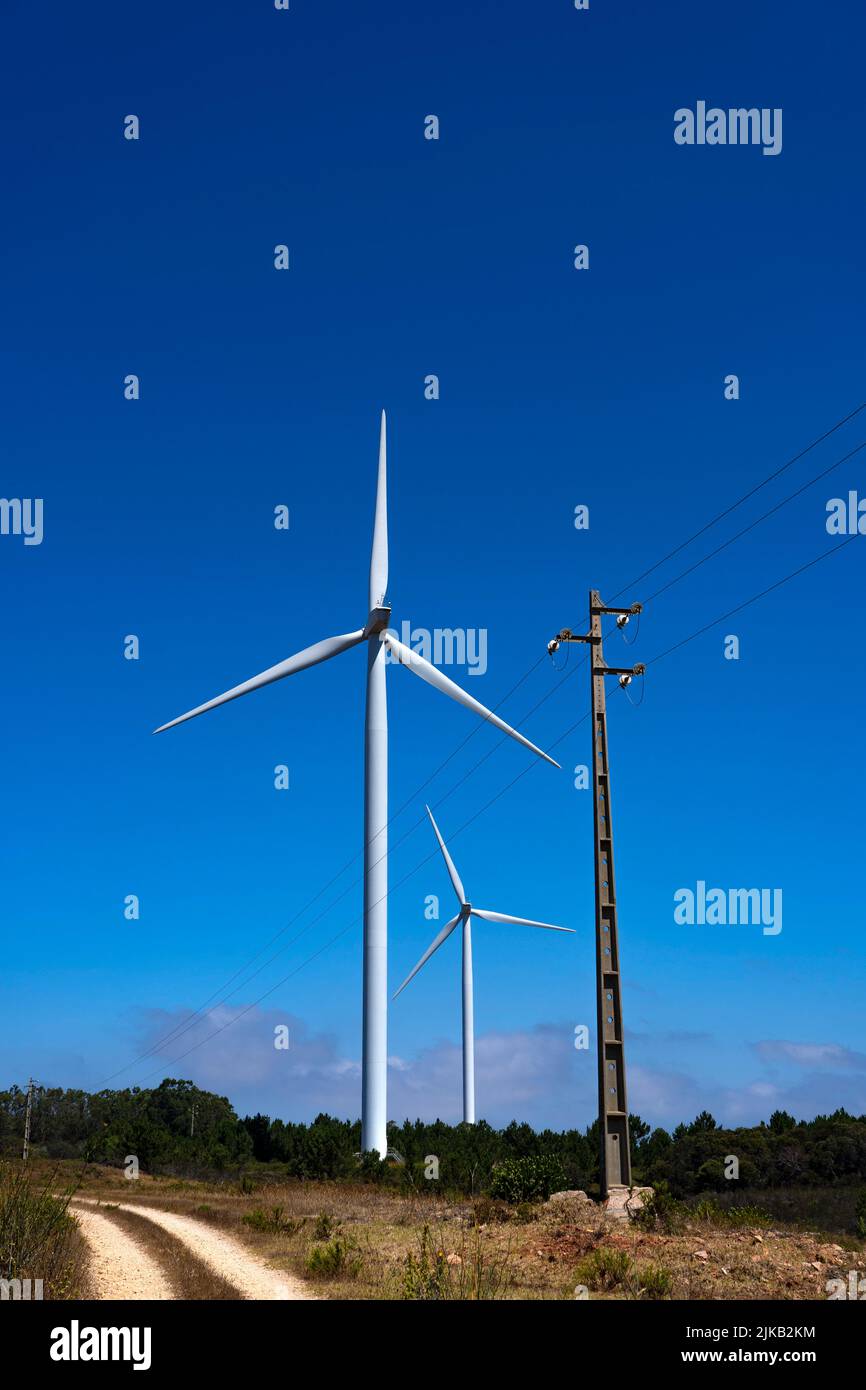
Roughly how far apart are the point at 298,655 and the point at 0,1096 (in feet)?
277

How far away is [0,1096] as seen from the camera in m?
119

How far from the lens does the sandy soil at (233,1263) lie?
19438 mm

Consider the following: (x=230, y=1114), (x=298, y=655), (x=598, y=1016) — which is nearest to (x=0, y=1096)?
(x=230, y=1114)

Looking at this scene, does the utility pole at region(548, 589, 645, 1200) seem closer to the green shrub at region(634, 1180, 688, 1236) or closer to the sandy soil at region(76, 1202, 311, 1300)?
the green shrub at region(634, 1180, 688, 1236)

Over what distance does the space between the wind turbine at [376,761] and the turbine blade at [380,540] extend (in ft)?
0.16

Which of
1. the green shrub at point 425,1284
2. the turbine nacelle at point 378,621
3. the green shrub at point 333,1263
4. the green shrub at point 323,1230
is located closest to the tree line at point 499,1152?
the green shrub at point 323,1230

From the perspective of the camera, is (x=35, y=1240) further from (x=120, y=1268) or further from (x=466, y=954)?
(x=466, y=954)

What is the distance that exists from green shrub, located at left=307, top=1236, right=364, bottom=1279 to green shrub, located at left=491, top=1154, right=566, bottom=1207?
952cm

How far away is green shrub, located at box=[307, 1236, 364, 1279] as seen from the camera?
21.1 meters

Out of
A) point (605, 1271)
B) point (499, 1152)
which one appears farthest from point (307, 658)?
point (605, 1271)

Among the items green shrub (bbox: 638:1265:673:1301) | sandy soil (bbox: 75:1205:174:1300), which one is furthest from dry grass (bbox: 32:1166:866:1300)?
sandy soil (bbox: 75:1205:174:1300)

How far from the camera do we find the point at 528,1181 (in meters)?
31.8

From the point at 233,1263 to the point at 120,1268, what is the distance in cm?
221
